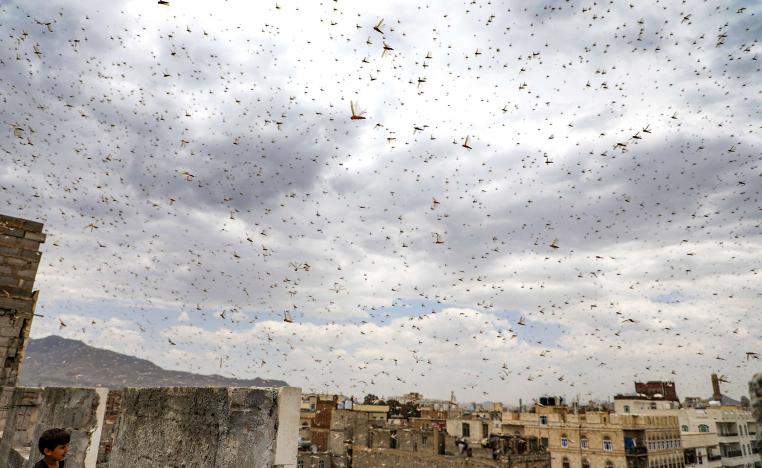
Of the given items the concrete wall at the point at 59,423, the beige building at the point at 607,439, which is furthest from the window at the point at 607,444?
the concrete wall at the point at 59,423

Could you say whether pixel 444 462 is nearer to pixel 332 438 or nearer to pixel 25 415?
pixel 332 438

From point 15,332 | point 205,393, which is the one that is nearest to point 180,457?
point 205,393

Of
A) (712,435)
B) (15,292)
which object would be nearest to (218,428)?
(15,292)

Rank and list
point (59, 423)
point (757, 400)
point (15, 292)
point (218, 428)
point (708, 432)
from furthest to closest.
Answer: point (708, 432), point (15, 292), point (59, 423), point (218, 428), point (757, 400)

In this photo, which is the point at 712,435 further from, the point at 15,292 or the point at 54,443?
the point at 15,292

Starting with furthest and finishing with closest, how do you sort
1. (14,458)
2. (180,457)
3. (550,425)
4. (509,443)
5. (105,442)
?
(550,425) → (509,443) → (14,458) → (105,442) → (180,457)

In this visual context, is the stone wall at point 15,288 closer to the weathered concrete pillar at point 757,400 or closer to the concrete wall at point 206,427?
the concrete wall at point 206,427
